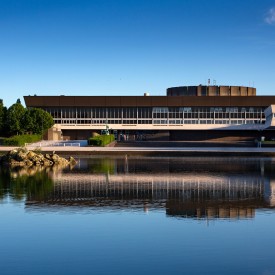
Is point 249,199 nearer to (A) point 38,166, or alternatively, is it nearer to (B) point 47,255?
(B) point 47,255

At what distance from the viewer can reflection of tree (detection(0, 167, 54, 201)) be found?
19.7m

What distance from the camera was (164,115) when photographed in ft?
267

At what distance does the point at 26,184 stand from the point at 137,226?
33.5ft

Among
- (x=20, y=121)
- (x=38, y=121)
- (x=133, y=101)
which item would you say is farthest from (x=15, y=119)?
(x=133, y=101)

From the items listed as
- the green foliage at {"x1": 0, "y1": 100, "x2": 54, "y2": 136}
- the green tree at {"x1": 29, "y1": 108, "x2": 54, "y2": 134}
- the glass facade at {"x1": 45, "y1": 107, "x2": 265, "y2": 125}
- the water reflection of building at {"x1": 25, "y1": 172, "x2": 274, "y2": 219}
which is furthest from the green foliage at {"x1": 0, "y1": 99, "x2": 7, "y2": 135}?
the water reflection of building at {"x1": 25, "y1": 172, "x2": 274, "y2": 219}

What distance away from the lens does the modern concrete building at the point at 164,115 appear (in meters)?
80.3

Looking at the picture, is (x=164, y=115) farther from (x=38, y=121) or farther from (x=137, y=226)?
(x=137, y=226)

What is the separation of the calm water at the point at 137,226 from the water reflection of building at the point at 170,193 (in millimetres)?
35

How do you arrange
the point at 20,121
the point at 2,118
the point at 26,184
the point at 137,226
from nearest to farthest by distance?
the point at 137,226 < the point at 26,184 < the point at 20,121 < the point at 2,118

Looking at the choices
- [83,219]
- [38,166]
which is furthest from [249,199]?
[38,166]

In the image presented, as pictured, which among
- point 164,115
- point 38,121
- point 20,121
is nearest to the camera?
point 20,121

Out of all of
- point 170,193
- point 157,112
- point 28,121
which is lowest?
point 170,193

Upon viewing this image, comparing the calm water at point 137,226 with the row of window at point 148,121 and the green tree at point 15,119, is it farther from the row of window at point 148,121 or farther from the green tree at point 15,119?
the row of window at point 148,121

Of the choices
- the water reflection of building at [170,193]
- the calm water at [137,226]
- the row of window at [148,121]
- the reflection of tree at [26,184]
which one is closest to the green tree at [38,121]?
the row of window at [148,121]
